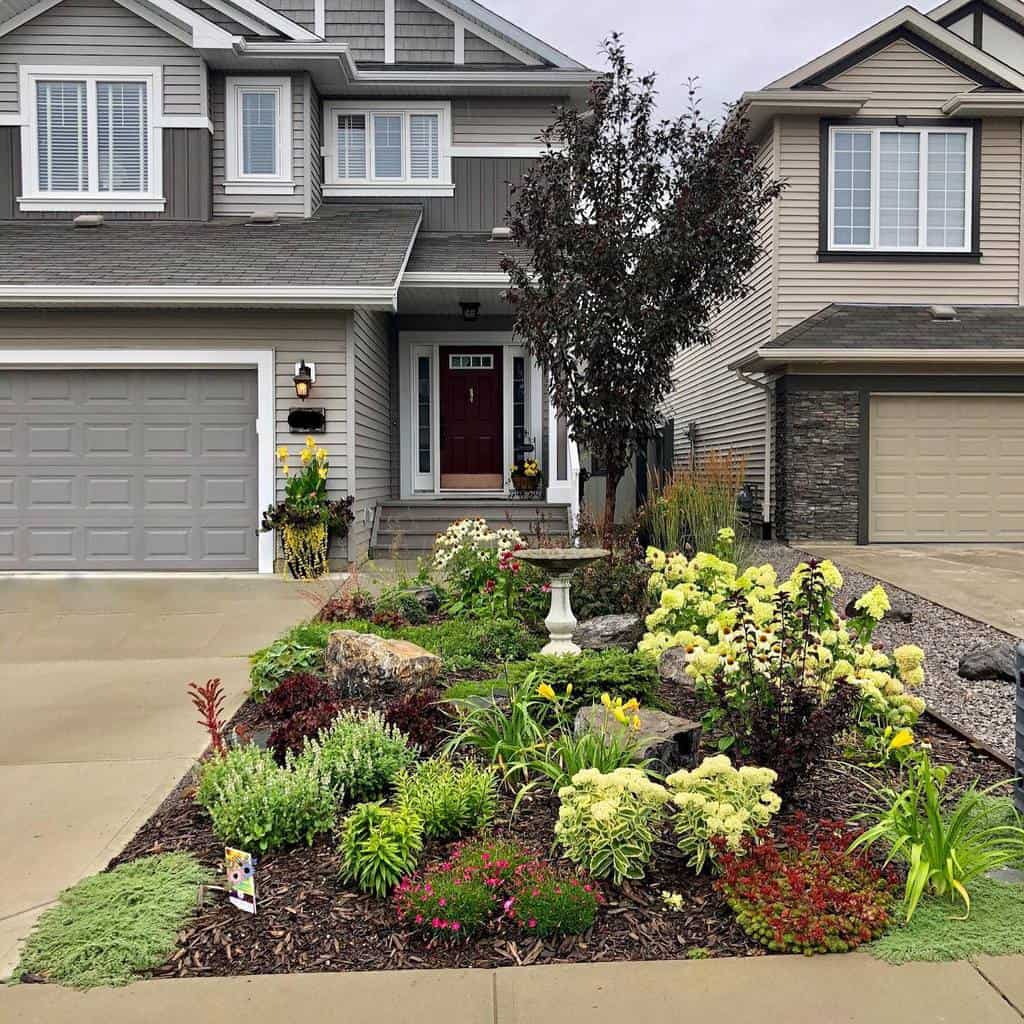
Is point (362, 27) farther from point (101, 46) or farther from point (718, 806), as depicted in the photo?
point (718, 806)

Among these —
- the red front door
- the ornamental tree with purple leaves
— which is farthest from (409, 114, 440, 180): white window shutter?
the ornamental tree with purple leaves

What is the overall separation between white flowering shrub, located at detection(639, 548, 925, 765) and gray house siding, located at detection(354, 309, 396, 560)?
258 inches

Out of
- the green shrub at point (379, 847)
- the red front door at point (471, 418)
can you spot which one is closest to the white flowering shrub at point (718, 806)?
the green shrub at point (379, 847)

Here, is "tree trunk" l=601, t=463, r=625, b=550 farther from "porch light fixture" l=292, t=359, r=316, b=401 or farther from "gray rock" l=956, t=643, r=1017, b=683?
"porch light fixture" l=292, t=359, r=316, b=401

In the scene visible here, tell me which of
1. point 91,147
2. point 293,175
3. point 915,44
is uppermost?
point 915,44

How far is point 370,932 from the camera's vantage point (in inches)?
119

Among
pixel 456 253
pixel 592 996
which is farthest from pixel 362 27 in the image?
pixel 592 996

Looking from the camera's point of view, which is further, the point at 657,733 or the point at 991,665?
the point at 991,665

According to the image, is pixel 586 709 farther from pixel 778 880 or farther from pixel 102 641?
pixel 102 641

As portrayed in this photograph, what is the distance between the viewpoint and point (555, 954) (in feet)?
9.52

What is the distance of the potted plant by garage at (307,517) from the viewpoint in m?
10.5

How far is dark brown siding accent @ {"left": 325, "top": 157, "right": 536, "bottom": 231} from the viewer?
13.9 meters

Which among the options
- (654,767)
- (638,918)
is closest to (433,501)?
(654,767)

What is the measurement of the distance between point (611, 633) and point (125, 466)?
6641 millimetres
